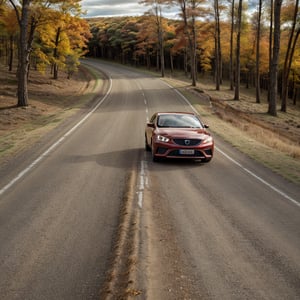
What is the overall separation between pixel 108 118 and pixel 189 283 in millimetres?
20517

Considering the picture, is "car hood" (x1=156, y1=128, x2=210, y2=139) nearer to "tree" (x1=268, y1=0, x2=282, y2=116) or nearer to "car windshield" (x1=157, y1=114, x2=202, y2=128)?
"car windshield" (x1=157, y1=114, x2=202, y2=128)

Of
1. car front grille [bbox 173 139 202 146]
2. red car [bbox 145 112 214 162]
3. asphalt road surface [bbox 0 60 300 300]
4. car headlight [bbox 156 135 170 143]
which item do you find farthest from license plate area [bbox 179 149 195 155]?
car headlight [bbox 156 135 170 143]

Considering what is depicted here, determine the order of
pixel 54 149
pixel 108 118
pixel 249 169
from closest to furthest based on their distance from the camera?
pixel 249 169
pixel 54 149
pixel 108 118

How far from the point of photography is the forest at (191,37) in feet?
98.7

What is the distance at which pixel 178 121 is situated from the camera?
1470 cm

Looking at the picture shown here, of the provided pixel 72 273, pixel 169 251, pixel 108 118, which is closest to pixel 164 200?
pixel 169 251

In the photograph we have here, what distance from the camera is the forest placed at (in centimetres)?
3009

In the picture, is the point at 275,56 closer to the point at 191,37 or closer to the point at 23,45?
the point at 23,45

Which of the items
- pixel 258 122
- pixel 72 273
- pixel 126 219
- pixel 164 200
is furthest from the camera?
pixel 258 122

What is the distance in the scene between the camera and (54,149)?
15344mm

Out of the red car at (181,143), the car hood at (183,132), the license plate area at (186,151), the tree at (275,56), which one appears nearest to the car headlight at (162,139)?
the red car at (181,143)

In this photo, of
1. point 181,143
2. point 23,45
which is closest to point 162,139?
point 181,143

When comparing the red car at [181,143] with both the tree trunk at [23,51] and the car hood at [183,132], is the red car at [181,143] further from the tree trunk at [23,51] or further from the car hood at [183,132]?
the tree trunk at [23,51]

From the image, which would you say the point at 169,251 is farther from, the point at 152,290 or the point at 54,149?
the point at 54,149
